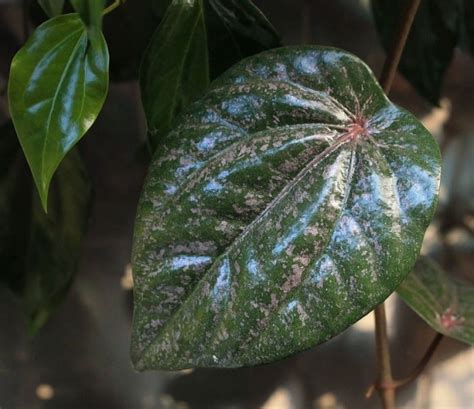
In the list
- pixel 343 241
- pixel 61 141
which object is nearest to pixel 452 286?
pixel 343 241

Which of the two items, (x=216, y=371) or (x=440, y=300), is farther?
(x=216, y=371)

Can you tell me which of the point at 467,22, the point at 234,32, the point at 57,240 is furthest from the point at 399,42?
the point at 57,240

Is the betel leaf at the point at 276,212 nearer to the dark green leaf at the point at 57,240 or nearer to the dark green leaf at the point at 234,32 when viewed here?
the dark green leaf at the point at 234,32

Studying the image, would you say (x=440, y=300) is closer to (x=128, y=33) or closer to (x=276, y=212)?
(x=276, y=212)

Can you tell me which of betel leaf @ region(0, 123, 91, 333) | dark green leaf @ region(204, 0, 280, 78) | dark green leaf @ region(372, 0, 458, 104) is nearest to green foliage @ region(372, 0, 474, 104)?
dark green leaf @ region(372, 0, 458, 104)

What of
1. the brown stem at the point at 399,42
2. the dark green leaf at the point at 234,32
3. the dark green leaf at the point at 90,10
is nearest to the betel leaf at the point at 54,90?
the dark green leaf at the point at 90,10

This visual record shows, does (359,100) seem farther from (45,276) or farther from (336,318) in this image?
(45,276)

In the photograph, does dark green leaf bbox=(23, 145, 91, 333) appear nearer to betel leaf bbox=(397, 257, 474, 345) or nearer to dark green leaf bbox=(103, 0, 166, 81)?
dark green leaf bbox=(103, 0, 166, 81)
